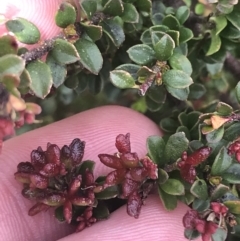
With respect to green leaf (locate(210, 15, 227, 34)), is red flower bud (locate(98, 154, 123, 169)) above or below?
below

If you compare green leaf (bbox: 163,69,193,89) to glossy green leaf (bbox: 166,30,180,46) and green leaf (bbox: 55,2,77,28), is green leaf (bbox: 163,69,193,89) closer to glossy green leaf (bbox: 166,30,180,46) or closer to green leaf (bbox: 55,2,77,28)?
glossy green leaf (bbox: 166,30,180,46)

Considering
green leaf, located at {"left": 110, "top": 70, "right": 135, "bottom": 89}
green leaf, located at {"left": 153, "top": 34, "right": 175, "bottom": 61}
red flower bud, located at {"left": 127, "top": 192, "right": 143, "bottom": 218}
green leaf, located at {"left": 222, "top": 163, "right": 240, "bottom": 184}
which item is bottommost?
red flower bud, located at {"left": 127, "top": 192, "right": 143, "bottom": 218}

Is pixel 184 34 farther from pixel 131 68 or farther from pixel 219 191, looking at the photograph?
pixel 219 191

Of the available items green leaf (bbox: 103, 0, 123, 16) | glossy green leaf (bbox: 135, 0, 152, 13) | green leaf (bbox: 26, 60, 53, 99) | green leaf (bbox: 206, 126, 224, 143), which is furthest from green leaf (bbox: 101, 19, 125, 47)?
green leaf (bbox: 206, 126, 224, 143)

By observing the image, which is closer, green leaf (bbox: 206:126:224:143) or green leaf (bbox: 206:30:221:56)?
green leaf (bbox: 206:126:224:143)

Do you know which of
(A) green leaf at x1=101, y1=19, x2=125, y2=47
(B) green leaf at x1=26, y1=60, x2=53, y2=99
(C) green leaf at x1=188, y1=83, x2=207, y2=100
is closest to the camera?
(B) green leaf at x1=26, y1=60, x2=53, y2=99

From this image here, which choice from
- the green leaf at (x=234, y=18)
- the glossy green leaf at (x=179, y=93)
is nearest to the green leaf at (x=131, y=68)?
the glossy green leaf at (x=179, y=93)

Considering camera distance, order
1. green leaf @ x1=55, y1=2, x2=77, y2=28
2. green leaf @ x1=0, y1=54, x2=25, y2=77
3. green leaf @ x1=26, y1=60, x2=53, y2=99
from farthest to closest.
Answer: green leaf @ x1=55, y1=2, x2=77, y2=28 → green leaf @ x1=26, y1=60, x2=53, y2=99 → green leaf @ x1=0, y1=54, x2=25, y2=77

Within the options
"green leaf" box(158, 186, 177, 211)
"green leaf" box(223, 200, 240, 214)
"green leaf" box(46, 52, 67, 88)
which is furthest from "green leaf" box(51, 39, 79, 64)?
"green leaf" box(223, 200, 240, 214)
